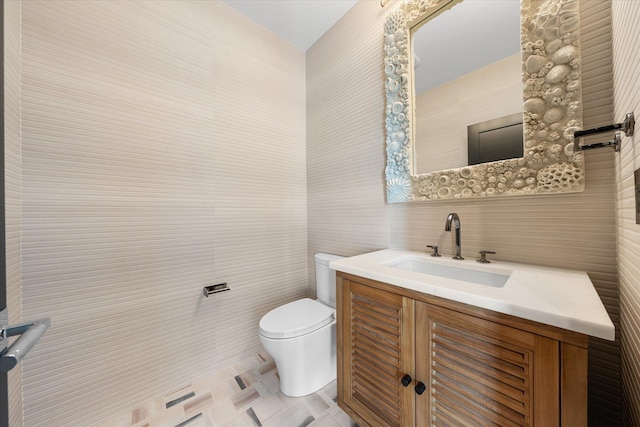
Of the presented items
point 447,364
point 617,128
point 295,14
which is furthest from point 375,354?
point 295,14

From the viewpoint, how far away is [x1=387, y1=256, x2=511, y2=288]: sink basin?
38.6 inches

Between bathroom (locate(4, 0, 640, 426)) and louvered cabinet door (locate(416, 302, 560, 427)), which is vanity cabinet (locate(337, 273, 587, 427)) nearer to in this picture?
louvered cabinet door (locate(416, 302, 560, 427))

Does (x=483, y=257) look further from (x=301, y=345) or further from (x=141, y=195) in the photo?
(x=141, y=195)

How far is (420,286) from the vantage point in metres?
0.79

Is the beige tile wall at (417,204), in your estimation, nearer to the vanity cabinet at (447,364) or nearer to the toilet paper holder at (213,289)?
the vanity cabinet at (447,364)

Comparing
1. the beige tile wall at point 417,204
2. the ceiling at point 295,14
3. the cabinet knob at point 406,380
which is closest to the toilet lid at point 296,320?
the beige tile wall at point 417,204

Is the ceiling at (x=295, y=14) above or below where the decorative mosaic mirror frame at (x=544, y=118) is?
above

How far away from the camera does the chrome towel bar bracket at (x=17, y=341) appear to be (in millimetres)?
439

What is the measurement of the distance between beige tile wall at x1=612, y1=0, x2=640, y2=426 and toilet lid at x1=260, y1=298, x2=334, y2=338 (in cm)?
115

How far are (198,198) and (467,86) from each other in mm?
1710

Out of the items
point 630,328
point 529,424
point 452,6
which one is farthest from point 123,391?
point 452,6

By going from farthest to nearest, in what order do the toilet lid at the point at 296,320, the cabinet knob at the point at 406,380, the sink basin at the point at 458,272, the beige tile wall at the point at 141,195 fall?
1. the toilet lid at the point at 296,320
2. the beige tile wall at the point at 141,195
3. the sink basin at the point at 458,272
4. the cabinet knob at the point at 406,380

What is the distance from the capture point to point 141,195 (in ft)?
4.40

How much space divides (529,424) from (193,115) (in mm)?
2051
